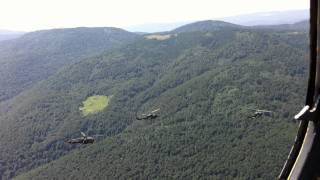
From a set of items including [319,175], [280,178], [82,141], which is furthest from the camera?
[82,141]

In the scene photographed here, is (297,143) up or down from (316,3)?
down

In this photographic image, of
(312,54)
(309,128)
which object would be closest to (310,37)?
(312,54)

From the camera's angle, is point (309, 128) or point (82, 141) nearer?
point (309, 128)

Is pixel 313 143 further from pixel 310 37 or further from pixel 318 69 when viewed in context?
pixel 310 37

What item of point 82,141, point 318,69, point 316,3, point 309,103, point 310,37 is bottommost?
point 82,141

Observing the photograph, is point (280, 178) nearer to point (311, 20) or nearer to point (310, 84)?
point (310, 84)

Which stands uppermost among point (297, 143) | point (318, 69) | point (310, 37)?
point (310, 37)

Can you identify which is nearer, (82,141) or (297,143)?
(297,143)

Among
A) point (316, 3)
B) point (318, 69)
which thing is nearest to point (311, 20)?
point (316, 3)

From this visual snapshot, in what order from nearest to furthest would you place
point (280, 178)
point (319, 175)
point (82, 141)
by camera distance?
point (319, 175) → point (280, 178) → point (82, 141)
